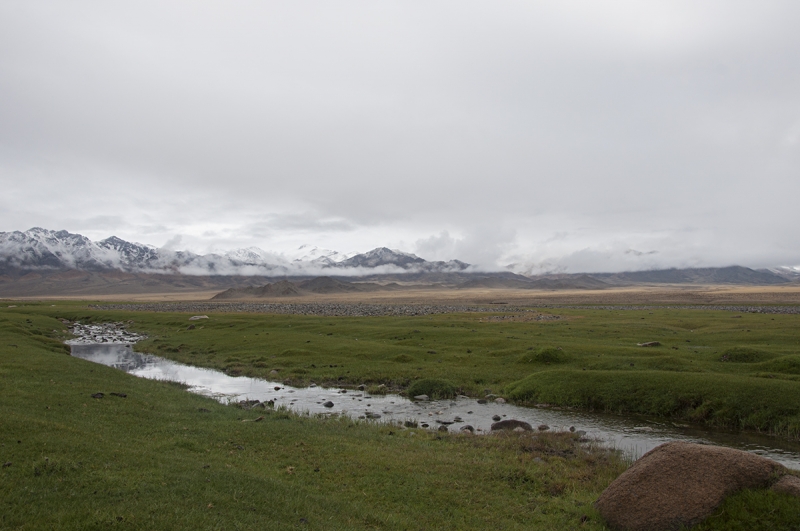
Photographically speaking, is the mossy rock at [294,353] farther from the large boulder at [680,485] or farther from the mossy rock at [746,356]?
the large boulder at [680,485]

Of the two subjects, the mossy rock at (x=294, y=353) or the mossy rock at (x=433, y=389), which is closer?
the mossy rock at (x=433, y=389)

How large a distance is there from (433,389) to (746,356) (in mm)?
25757

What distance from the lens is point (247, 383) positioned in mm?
37781

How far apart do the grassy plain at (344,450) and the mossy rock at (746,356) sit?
0.44 ft

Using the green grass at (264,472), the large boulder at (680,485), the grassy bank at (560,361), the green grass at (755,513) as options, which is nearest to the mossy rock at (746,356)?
the grassy bank at (560,361)

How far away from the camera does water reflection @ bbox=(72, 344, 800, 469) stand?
22.6 meters

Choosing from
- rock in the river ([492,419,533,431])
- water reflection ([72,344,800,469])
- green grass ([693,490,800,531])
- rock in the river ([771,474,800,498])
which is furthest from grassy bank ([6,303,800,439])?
green grass ([693,490,800,531])

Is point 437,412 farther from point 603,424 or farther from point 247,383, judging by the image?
point 247,383

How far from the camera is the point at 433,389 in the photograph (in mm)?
32469

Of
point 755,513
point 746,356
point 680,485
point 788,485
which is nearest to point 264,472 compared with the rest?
point 680,485

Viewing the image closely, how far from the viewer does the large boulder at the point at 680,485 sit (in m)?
11.9

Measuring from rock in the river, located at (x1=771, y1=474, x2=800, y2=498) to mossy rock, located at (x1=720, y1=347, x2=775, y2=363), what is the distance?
3013 centimetres

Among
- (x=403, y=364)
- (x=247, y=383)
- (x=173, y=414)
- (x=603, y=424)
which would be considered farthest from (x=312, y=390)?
(x=603, y=424)

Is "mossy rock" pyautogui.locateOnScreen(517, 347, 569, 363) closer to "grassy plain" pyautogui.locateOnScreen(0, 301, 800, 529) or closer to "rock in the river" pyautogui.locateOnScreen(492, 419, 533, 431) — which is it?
"grassy plain" pyautogui.locateOnScreen(0, 301, 800, 529)
